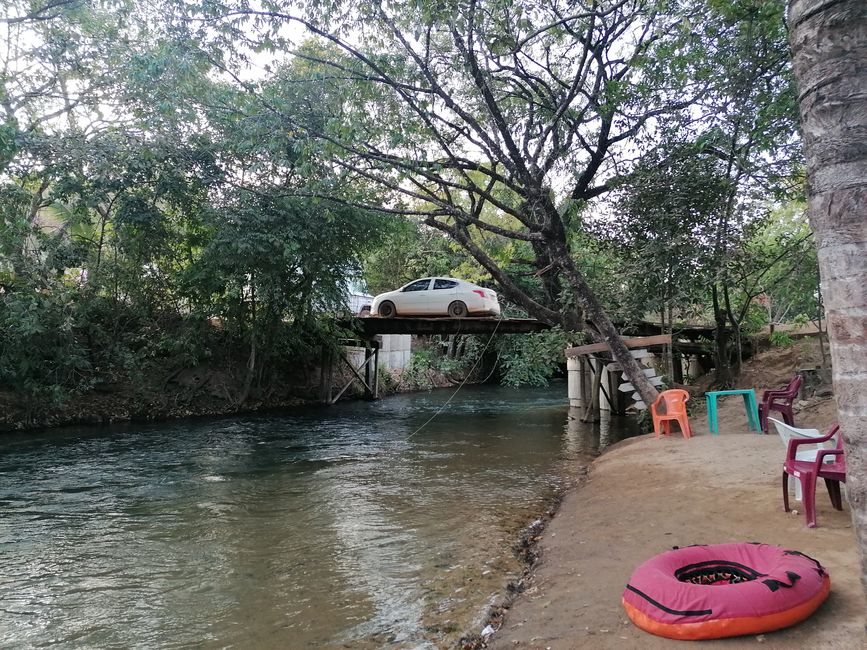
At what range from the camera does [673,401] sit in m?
9.99

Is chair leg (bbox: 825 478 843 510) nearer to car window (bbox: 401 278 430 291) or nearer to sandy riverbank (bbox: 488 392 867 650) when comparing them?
sandy riverbank (bbox: 488 392 867 650)

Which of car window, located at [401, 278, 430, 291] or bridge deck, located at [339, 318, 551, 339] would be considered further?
car window, located at [401, 278, 430, 291]

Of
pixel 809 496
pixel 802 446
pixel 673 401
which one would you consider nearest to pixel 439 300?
pixel 673 401

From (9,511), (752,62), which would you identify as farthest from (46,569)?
(752,62)

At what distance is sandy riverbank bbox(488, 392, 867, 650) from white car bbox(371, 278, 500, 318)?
419 inches

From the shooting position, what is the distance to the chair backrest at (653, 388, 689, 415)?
9.86m

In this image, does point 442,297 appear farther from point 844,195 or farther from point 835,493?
point 844,195

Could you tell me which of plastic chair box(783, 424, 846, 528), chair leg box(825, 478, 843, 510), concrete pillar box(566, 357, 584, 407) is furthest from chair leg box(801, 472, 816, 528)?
concrete pillar box(566, 357, 584, 407)

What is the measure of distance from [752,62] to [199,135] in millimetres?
13071

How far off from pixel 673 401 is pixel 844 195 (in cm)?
836

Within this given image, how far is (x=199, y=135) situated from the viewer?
1526 cm

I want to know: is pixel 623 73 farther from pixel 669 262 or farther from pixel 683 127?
pixel 669 262

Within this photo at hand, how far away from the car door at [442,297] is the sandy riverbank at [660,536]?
11.0 m

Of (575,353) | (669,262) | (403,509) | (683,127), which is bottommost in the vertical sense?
(403,509)
